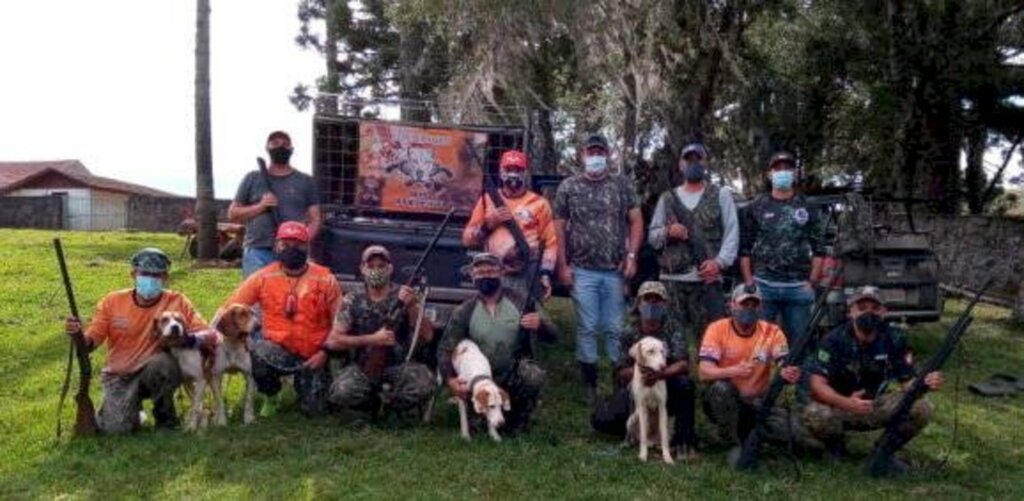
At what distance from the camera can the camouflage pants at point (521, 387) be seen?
7.36 m

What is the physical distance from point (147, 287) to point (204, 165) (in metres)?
12.0

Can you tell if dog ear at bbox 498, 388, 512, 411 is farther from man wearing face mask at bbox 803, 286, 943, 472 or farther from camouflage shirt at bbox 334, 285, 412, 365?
man wearing face mask at bbox 803, 286, 943, 472

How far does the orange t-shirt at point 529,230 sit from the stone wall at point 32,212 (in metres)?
30.1

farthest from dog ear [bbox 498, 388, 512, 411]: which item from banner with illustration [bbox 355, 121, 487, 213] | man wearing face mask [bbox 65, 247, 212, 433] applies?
banner with illustration [bbox 355, 121, 487, 213]

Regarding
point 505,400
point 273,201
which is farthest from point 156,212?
point 505,400

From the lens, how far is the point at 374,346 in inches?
293

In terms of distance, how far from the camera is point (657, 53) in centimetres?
1469

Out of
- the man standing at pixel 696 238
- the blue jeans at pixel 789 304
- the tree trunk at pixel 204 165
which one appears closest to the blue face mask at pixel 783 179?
the man standing at pixel 696 238

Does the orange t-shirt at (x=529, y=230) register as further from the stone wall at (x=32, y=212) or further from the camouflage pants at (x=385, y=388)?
the stone wall at (x=32, y=212)

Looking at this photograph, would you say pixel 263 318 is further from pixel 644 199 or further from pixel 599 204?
pixel 644 199

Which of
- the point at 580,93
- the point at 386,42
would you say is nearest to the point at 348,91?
the point at 386,42

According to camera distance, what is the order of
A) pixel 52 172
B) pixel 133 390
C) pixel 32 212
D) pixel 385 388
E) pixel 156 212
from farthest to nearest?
pixel 52 172 → pixel 156 212 → pixel 32 212 → pixel 385 388 → pixel 133 390

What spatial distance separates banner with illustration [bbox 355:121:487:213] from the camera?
10219mm

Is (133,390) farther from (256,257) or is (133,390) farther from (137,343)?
(256,257)
